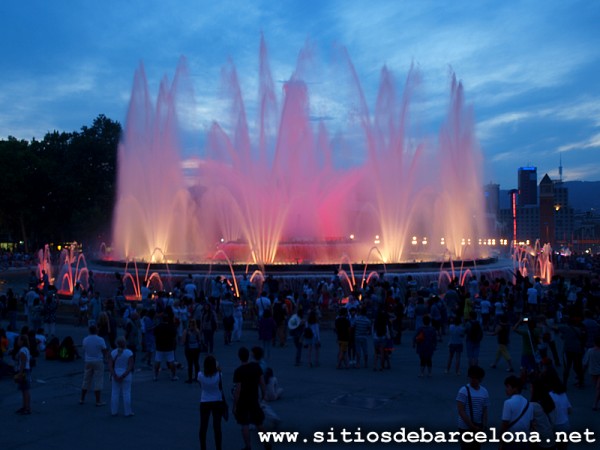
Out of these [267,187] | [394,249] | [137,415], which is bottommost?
[137,415]

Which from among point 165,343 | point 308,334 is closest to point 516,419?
point 165,343

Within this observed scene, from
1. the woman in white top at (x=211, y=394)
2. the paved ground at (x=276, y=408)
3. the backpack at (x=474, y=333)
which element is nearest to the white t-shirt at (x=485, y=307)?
the paved ground at (x=276, y=408)

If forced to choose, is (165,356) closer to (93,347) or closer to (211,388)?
(93,347)

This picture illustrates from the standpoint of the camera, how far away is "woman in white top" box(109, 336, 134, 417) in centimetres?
982

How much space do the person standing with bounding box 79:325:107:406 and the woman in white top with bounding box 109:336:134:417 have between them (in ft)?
2.38

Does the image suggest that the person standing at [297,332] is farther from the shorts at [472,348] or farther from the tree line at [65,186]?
the tree line at [65,186]

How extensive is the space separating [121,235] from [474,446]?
3449 cm

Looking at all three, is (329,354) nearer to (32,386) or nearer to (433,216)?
(32,386)

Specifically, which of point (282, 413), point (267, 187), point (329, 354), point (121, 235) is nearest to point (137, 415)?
point (282, 413)

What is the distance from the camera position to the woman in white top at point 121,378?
9.82 metres

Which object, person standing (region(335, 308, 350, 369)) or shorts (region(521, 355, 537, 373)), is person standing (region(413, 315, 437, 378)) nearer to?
person standing (region(335, 308, 350, 369))

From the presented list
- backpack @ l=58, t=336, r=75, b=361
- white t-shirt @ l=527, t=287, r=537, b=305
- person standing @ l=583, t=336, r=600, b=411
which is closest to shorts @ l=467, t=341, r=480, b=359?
person standing @ l=583, t=336, r=600, b=411

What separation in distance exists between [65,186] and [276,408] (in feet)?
203

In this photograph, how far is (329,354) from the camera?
15.6 m
